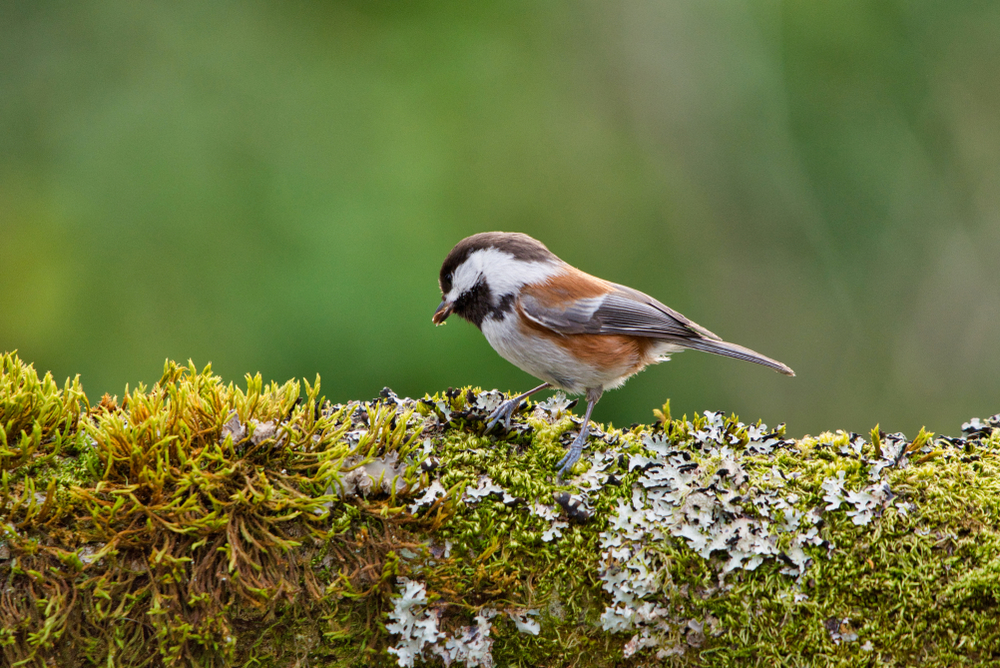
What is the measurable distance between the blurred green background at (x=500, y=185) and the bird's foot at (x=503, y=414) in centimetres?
342

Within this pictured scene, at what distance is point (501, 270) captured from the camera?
315 centimetres

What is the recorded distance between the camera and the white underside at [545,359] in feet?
10.1

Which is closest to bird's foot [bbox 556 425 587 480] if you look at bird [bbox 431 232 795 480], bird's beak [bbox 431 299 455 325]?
bird [bbox 431 232 795 480]

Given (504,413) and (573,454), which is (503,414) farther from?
(573,454)

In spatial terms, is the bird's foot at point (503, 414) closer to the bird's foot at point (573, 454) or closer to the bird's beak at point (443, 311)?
the bird's foot at point (573, 454)

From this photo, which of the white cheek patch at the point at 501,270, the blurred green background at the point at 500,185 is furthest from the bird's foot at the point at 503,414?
the blurred green background at the point at 500,185

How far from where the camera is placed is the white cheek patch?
10.2 ft

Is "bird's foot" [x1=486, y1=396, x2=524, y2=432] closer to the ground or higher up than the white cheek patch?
closer to the ground

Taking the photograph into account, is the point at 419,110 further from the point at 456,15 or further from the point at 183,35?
the point at 183,35

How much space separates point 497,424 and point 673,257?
16.7 feet

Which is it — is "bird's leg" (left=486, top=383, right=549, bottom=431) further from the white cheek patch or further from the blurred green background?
the blurred green background

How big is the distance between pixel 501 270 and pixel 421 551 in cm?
152

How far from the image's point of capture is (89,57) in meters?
6.57

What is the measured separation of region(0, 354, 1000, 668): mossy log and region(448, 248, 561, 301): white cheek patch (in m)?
1.12
